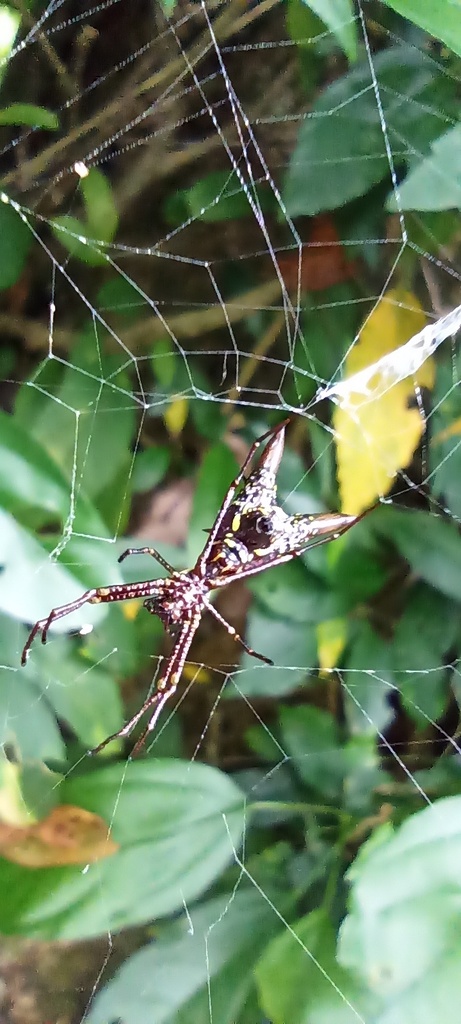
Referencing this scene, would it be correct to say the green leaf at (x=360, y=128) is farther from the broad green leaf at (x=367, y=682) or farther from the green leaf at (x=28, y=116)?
the broad green leaf at (x=367, y=682)

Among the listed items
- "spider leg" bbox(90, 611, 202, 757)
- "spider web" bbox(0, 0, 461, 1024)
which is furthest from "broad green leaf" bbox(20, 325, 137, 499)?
"spider leg" bbox(90, 611, 202, 757)

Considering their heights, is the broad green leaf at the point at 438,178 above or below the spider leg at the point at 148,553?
above

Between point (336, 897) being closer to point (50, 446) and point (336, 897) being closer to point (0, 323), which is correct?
point (50, 446)

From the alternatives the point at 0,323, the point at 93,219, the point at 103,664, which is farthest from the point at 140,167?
the point at 103,664

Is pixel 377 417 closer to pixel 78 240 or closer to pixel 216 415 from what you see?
pixel 216 415

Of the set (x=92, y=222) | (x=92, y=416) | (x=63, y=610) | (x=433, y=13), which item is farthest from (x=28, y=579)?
(x=433, y=13)

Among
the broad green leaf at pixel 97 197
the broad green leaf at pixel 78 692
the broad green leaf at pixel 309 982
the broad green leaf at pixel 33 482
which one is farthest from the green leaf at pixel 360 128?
the broad green leaf at pixel 309 982

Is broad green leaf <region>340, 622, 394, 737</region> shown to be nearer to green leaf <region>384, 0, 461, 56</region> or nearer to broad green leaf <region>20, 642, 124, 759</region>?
broad green leaf <region>20, 642, 124, 759</region>
